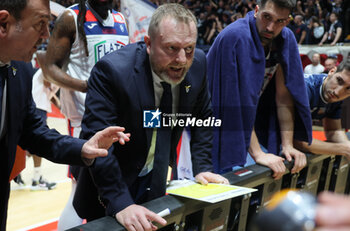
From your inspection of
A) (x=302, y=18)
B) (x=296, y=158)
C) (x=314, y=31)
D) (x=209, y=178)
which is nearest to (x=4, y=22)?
(x=209, y=178)

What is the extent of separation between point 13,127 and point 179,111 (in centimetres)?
67

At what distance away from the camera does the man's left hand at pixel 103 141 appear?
1.27 m

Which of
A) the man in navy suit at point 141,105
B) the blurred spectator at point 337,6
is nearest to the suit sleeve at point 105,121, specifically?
the man in navy suit at point 141,105

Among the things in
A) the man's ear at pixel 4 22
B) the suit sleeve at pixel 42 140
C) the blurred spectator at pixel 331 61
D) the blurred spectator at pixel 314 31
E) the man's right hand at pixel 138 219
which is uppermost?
the man's ear at pixel 4 22

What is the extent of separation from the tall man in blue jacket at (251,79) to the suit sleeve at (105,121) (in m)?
0.75

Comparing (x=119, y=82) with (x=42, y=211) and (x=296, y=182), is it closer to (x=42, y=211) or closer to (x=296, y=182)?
(x=296, y=182)

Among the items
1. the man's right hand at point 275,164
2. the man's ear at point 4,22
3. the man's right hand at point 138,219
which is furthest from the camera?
the man's right hand at point 275,164

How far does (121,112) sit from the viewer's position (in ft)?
4.98

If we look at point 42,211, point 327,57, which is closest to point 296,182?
point 42,211

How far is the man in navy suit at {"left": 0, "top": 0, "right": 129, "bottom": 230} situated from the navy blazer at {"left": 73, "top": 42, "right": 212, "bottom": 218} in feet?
0.32

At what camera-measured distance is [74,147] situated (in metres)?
1.41

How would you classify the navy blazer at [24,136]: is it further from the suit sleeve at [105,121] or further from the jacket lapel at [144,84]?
the jacket lapel at [144,84]

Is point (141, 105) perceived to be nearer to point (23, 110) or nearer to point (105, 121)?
point (105, 121)

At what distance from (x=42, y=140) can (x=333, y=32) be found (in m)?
9.70
